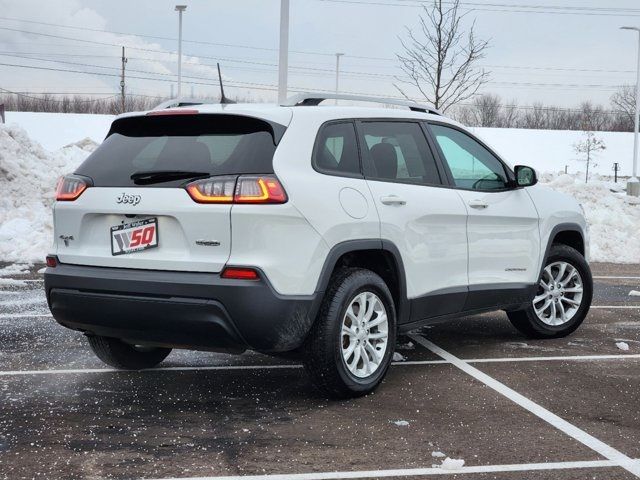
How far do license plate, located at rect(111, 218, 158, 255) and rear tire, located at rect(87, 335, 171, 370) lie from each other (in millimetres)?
995

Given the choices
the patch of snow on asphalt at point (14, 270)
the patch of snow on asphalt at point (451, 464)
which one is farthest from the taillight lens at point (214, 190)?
the patch of snow on asphalt at point (14, 270)

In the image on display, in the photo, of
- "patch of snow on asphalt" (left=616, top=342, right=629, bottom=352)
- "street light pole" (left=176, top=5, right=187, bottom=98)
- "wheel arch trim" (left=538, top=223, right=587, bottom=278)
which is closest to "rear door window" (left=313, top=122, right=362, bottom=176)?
"wheel arch trim" (left=538, top=223, right=587, bottom=278)

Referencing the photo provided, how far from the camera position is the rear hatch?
16.4 feet

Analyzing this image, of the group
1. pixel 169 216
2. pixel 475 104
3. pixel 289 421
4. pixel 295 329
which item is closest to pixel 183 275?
pixel 169 216

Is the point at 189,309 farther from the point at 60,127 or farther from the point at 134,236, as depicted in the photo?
the point at 60,127

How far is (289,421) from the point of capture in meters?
5.12

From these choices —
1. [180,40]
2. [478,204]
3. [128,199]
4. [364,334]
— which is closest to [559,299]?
[478,204]

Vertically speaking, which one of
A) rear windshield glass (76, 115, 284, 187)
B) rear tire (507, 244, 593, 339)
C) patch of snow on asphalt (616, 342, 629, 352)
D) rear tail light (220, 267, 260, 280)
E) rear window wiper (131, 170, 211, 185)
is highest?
rear windshield glass (76, 115, 284, 187)

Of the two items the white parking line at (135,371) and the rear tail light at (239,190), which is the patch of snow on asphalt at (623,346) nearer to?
the white parking line at (135,371)

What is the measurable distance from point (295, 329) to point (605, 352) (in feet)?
10.9

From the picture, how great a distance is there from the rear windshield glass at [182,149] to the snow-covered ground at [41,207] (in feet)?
27.0

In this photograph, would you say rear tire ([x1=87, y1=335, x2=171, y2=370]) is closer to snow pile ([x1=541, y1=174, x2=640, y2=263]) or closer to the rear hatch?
the rear hatch

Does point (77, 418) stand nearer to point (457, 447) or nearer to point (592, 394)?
point (457, 447)

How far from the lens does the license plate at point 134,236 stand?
511 centimetres
